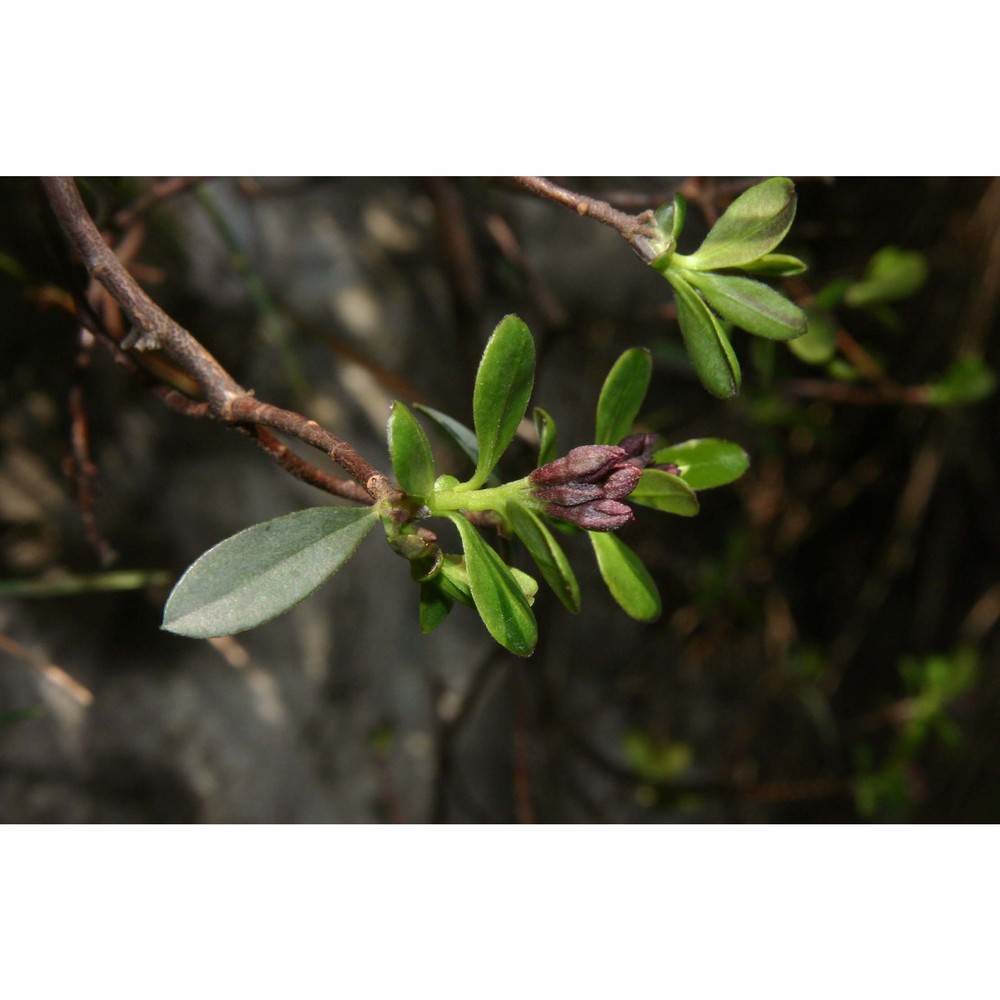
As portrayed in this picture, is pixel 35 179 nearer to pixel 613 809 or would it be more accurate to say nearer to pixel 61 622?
pixel 61 622

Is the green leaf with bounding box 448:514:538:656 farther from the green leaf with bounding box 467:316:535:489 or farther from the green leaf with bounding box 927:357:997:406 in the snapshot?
the green leaf with bounding box 927:357:997:406

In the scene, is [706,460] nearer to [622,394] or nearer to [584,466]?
[622,394]

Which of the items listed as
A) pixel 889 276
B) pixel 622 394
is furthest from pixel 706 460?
pixel 889 276

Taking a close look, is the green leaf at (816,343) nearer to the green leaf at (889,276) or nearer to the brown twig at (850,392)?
the green leaf at (889,276)

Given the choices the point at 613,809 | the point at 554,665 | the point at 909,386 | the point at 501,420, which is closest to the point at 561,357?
the point at 554,665

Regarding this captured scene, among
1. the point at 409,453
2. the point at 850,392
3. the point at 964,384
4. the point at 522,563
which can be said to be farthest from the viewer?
the point at 850,392

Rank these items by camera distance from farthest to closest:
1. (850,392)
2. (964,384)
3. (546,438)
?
(850,392)
(964,384)
(546,438)

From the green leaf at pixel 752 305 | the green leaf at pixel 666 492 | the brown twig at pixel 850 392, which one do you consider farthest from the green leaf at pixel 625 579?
the brown twig at pixel 850 392
